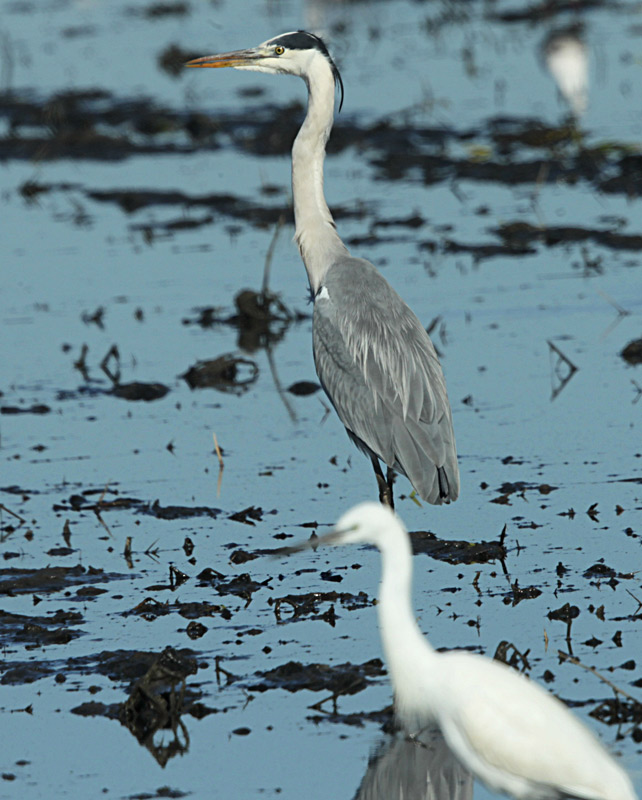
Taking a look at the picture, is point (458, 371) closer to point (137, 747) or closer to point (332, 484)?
point (332, 484)

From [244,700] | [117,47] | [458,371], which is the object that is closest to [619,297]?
[458,371]

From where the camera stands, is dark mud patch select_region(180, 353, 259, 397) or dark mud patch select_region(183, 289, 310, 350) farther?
dark mud patch select_region(183, 289, 310, 350)

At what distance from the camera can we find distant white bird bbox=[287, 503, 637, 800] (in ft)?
13.4

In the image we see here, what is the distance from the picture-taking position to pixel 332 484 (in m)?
8.14

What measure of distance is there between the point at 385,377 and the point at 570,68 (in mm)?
14573

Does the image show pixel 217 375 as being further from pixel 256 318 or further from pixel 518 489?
pixel 518 489

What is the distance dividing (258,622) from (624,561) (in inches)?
65.7

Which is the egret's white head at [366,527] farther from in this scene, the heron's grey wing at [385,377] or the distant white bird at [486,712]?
the heron's grey wing at [385,377]

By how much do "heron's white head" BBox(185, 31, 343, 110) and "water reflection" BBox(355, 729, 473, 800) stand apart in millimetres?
4362

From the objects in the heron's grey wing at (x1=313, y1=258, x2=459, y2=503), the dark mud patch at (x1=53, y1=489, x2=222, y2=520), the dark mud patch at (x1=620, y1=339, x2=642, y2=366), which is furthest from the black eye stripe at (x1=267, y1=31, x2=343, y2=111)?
the dark mud patch at (x1=620, y1=339, x2=642, y2=366)

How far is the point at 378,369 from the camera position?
713 centimetres

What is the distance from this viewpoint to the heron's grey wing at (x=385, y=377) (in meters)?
6.75

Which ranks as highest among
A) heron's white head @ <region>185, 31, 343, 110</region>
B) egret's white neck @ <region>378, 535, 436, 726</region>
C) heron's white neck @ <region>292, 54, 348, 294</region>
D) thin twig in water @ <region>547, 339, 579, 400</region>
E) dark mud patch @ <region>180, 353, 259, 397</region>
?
heron's white head @ <region>185, 31, 343, 110</region>

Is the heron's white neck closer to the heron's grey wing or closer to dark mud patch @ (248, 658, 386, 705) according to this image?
the heron's grey wing
